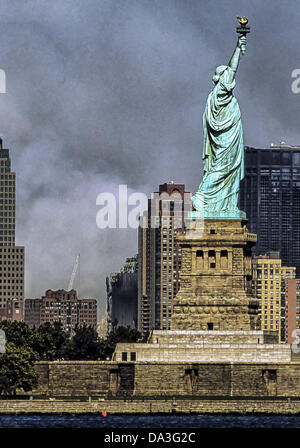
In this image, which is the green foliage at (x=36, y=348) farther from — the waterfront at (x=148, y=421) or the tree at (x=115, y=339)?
the waterfront at (x=148, y=421)

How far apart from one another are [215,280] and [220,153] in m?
9.51

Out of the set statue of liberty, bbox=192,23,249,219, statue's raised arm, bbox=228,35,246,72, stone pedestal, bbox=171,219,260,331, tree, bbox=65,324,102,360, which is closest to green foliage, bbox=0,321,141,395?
tree, bbox=65,324,102,360

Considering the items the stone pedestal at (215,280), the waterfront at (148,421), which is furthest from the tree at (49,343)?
the waterfront at (148,421)

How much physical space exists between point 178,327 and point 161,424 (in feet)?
68.1

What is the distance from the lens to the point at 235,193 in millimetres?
134125

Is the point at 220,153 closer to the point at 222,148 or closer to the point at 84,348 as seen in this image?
the point at 222,148

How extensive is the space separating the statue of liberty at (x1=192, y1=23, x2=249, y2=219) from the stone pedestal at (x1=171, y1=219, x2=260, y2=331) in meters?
1.50

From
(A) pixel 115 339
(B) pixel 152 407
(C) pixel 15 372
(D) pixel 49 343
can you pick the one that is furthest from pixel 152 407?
(A) pixel 115 339

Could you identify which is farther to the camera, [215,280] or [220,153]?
[220,153]

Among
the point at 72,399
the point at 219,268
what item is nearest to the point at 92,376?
the point at 72,399

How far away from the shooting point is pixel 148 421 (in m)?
112
